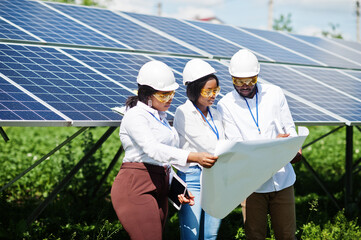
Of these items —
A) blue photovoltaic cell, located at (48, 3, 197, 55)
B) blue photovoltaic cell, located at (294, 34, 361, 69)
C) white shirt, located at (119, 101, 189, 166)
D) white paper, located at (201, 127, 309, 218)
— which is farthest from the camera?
blue photovoltaic cell, located at (294, 34, 361, 69)

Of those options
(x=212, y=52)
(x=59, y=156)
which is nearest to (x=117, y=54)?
(x=212, y=52)

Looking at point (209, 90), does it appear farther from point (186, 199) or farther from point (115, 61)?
point (115, 61)

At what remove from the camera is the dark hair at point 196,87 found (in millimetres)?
4109

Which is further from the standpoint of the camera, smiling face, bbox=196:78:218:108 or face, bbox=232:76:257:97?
face, bbox=232:76:257:97

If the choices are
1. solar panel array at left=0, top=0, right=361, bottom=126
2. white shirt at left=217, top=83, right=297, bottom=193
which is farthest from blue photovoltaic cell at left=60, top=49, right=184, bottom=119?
white shirt at left=217, top=83, right=297, bottom=193

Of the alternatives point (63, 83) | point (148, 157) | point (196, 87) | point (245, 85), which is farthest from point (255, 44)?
point (148, 157)

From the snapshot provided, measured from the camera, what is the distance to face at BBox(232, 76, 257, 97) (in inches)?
171

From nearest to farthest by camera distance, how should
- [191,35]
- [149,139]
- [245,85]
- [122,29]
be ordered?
[149,139] → [245,85] → [122,29] → [191,35]

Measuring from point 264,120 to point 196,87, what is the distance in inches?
29.6

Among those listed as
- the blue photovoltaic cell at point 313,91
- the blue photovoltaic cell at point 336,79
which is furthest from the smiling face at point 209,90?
the blue photovoltaic cell at point 336,79

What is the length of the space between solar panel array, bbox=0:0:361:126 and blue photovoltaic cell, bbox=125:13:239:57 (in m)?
0.02

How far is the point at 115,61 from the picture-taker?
604 cm

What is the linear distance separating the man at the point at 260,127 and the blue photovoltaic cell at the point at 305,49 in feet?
14.6

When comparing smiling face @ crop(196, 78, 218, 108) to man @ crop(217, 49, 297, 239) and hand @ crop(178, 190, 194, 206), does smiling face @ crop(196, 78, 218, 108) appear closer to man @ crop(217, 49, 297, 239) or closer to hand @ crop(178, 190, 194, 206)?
man @ crop(217, 49, 297, 239)
